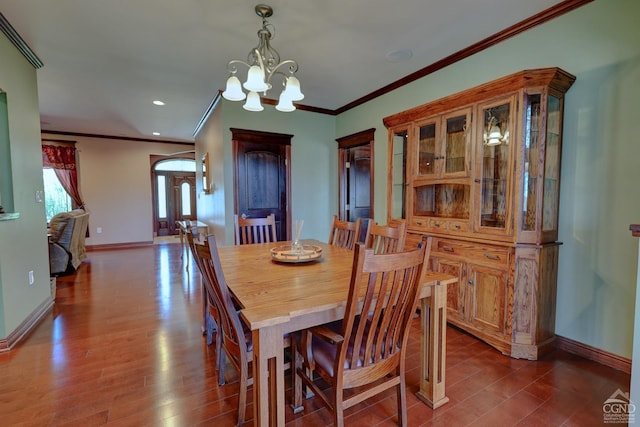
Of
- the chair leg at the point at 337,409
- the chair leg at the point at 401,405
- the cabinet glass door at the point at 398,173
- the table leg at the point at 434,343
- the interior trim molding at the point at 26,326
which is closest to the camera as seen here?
the chair leg at the point at 337,409

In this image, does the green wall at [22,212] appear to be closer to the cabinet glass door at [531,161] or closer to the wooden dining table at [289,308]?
the wooden dining table at [289,308]

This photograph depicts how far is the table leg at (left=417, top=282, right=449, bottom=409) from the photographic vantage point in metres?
1.63

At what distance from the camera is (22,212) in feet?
8.65

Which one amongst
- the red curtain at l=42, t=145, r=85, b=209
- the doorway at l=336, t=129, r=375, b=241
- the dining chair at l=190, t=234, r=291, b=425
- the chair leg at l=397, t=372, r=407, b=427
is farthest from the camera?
the red curtain at l=42, t=145, r=85, b=209

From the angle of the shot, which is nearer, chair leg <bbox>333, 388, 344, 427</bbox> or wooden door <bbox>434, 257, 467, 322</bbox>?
chair leg <bbox>333, 388, 344, 427</bbox>

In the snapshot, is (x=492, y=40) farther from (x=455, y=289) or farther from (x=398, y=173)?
(x=455, y=289)

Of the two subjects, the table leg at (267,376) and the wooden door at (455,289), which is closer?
the table leg at (267,376)

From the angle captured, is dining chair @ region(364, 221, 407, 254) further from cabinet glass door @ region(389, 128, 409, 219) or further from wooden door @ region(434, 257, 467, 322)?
cabinet glass door @ region(389, 128, 409, 219)

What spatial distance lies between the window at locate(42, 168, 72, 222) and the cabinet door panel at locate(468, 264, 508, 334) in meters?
7.88

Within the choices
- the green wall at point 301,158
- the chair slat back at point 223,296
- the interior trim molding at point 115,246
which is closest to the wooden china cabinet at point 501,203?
the chair slat back at point 223,296

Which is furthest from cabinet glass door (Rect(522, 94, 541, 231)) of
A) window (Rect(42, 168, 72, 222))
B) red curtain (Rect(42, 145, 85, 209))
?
window (Rect(42, 168, 72, 222))

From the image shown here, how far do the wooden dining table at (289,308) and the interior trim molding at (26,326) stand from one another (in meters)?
1.91

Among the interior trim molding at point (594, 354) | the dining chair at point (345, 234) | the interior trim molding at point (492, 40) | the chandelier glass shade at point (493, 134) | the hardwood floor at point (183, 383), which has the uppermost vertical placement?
the interior trim molding at point (492, 40)

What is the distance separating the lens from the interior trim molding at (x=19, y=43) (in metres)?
2.33
